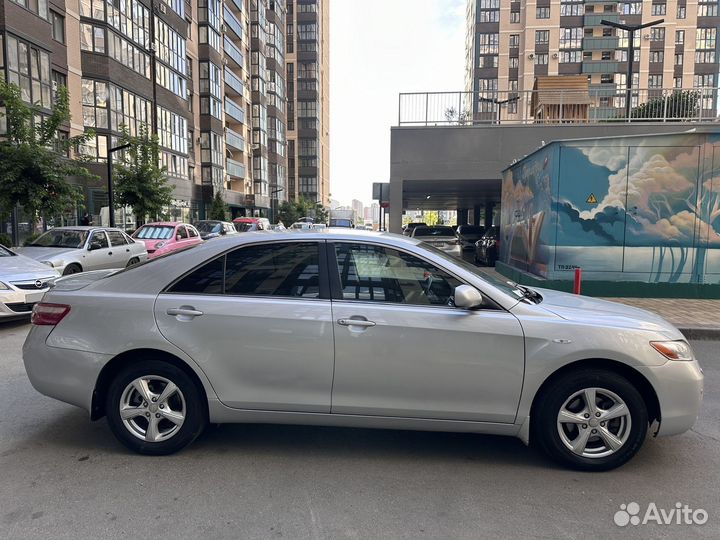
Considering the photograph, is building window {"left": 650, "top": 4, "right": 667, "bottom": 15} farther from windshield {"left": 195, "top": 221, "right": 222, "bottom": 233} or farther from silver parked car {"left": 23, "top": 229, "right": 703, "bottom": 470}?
silver parked car {"left": 23, "top": 229, "right": 703, "bottom": 470}

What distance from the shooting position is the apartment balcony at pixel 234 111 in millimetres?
50481

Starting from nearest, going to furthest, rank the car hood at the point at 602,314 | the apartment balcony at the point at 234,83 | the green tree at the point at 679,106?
1. the car hood at the point at 602,314
2. the green tree at the point at 679,106
3. the apartment balcony at the point at 234,83

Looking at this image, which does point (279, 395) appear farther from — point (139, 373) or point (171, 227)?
point (171, 227)

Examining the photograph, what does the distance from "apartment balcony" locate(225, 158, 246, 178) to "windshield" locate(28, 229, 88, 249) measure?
38.1 metres

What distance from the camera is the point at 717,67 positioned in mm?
66125

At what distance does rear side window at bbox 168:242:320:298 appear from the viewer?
12.0 feet

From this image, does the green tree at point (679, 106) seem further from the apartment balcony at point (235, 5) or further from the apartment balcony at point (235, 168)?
the apartment balcony at point (235, 5)

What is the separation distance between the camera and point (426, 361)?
3426mm

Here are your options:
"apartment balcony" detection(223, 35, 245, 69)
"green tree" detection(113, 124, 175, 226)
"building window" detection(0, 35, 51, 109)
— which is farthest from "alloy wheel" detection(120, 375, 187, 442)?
"apartment balcony" detection(223, 35, 245, 69)

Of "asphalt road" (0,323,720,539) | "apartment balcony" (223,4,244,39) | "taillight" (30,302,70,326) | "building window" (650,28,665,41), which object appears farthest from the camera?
"building window" (650,28,665,41)

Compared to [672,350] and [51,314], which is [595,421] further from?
[51,314]

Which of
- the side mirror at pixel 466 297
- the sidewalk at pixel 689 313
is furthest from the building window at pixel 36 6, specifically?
the side mirror at pixel 466 297

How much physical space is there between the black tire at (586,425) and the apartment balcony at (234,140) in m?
51.0

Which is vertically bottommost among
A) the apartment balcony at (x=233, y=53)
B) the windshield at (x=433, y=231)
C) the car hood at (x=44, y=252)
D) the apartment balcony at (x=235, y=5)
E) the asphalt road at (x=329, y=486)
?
the asphalt road at (x=329, y=486)
